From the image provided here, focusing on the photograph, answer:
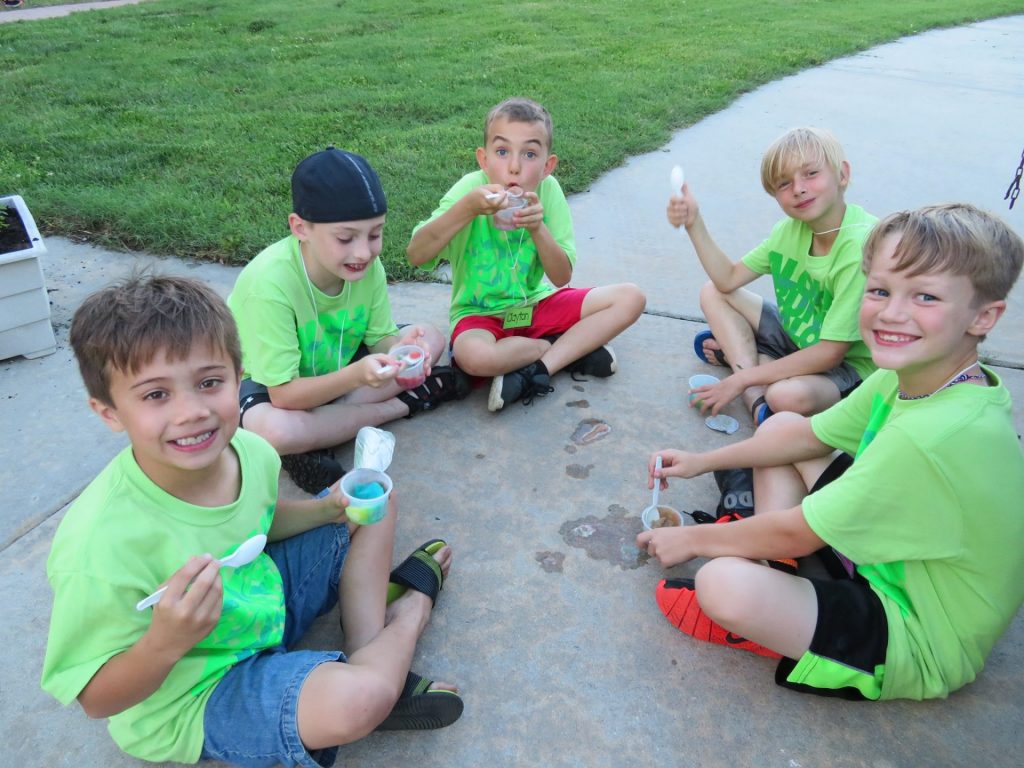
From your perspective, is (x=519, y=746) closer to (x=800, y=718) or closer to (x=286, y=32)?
(x=800, y=718)

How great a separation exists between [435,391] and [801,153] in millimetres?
1509

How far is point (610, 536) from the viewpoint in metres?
2.40

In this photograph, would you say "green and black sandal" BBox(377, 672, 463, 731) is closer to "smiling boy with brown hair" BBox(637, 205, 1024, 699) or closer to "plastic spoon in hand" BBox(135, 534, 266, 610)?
"plastic spoon in hand" BBox(135, 534, 266, 610)

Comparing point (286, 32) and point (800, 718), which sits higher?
point (286, 32)

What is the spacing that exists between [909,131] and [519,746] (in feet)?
20.6

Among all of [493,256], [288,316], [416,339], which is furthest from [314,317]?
[493,256]

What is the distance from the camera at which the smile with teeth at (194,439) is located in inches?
62.7

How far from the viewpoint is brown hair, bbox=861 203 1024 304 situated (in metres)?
1.79

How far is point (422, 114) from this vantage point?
6.29 metres

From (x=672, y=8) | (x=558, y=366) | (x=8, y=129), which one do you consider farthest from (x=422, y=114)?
(x=672, y=8)

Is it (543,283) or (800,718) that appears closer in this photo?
(800,718)

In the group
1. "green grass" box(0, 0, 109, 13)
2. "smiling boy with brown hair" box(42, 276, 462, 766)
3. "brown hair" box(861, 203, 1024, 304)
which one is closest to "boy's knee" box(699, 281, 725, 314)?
"brown hair" box(861, 203, 1024, 304)

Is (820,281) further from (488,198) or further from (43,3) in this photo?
(43,3)

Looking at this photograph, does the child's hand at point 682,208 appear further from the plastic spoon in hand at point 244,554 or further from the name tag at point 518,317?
the plastic spoon in hand at point 244,554
